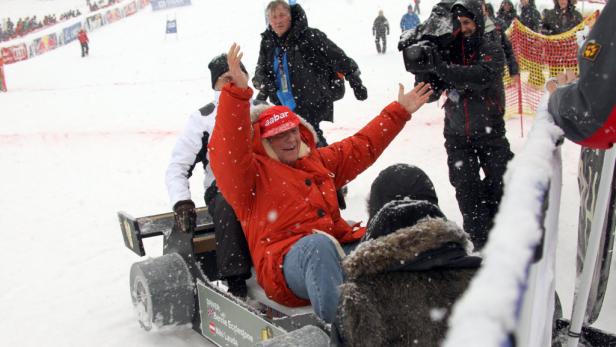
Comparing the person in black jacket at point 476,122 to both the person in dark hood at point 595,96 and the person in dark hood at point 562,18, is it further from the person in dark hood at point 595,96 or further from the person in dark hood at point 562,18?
the person in dark hood at point 562,18

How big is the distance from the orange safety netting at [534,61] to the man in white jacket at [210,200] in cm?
577

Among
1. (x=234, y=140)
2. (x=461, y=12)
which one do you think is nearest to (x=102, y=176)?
(x=461, y=12)

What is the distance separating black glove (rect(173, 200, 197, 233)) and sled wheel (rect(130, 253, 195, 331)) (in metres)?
0.21

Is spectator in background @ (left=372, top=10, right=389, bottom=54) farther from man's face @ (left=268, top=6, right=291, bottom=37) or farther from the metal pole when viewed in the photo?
the metal pole

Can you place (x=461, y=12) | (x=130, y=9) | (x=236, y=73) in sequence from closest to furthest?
1. (x=236, y=73)
2. (x=461, y=12)
3. (x=130, y=9)

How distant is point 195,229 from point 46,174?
572 centimetres

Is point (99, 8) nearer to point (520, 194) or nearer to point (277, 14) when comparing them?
point (277, 14)

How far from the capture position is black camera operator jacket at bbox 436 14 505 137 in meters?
4.11

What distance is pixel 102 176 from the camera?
8609 millimetres

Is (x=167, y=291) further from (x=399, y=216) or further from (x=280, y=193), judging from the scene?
(x=399, y=216)

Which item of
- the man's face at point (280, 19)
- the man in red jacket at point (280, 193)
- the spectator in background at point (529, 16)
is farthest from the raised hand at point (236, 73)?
the spectator in background at point (529, 16)

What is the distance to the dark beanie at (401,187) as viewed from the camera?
8.67 feet

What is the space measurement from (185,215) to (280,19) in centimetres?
192

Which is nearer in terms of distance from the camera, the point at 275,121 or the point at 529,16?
the point at 275,121
